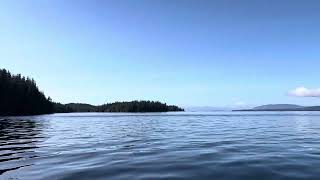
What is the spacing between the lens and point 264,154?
88.1ft

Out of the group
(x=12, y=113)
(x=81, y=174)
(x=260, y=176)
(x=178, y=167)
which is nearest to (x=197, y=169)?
(x=178, y=167)

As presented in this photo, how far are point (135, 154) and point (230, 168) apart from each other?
8.87 m

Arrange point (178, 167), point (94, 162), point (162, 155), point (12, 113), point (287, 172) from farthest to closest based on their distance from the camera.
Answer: point (12, 113) → point (162, 155) → point (94, 162) → point (178, 167) → point (287, 172)

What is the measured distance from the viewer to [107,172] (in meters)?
20.1

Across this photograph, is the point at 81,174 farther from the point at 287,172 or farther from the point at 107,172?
the point at 287,172

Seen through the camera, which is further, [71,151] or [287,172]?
[71,151]

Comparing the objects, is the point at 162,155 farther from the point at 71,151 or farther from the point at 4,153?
the point at 4,153

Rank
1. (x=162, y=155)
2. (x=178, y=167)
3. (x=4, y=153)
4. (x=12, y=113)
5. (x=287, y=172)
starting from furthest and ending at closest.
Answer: (x=12, y=113) → (x=4, y=153) → (x=162, y=155) → (x=178, y=167) → (x=287, y=172)

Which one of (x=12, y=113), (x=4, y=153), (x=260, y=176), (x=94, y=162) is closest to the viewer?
(x=260, y=176)

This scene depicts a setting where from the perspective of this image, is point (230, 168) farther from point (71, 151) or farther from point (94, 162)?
point (71, 151)

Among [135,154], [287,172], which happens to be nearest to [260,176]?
[287,172]

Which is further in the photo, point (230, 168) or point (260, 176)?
point (230, 168)

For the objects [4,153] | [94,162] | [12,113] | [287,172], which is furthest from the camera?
[12,113]

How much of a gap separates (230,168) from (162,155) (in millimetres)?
7027
